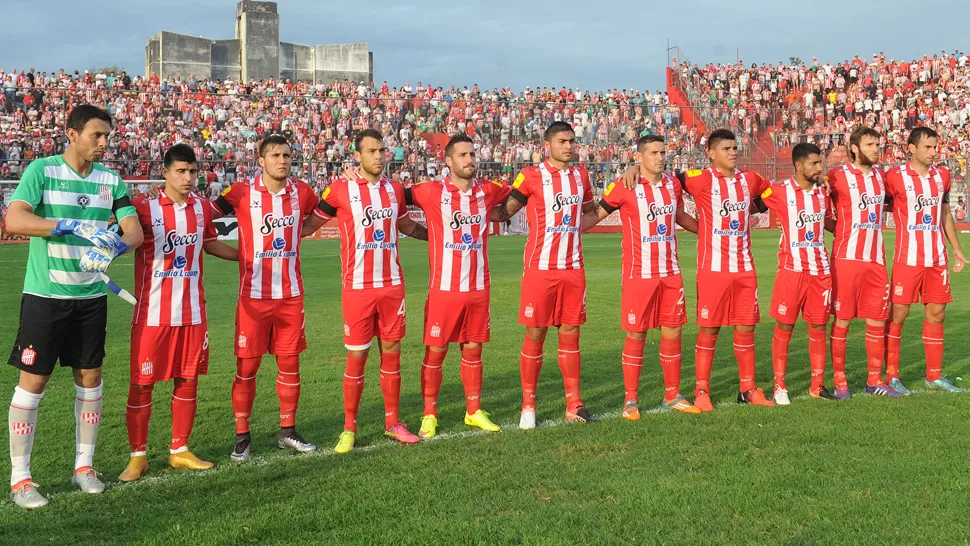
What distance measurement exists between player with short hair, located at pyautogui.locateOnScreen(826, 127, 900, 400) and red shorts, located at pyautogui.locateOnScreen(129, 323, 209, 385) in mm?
5376

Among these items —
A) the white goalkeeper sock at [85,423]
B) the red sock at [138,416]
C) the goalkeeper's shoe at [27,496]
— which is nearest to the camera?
the goalkeeper's shoe at [27,496]

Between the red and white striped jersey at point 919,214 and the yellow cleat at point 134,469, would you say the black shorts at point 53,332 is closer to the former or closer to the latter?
the yellow cleat at point 134,469

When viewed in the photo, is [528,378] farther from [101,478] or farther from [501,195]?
[101,478]

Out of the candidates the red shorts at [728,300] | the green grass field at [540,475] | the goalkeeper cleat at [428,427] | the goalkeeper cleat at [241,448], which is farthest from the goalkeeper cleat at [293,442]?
the red shorts at [728,300]

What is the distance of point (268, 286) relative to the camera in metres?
6.21

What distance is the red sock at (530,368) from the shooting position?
696 cm

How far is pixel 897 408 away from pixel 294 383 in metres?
4.78

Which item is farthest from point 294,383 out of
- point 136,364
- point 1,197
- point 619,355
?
point 1,197

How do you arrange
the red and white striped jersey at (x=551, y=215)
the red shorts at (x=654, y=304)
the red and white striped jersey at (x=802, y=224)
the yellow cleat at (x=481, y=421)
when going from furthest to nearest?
the red and white striped jersey at (x=802, y=224) < the red shorts at (x=654, y=304) < the red and white striped jersey at (x=551, y=215) < the yellow cleat at (x=481, y=421)

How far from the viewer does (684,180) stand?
7484 millimetres

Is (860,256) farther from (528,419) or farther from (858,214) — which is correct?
(528,419)

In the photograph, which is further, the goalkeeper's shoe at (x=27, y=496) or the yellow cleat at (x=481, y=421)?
the yellow cleat at (x=481, y=421)

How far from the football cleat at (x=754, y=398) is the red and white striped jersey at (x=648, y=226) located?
1267 mm

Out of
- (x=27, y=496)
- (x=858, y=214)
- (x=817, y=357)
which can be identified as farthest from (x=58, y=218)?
(x=858, y=214)
